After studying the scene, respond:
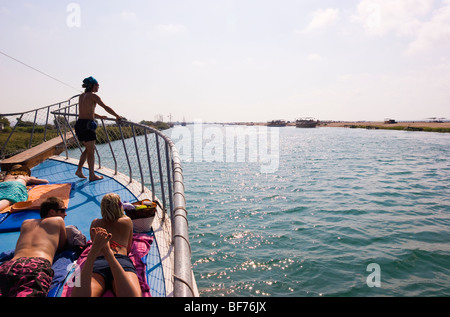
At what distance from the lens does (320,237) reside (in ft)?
22.9

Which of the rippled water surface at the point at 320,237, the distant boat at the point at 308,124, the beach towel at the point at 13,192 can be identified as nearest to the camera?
the beach towel at the point at 13,192

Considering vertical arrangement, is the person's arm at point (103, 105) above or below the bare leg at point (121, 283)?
above

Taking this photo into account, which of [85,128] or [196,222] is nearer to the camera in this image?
[85,128]

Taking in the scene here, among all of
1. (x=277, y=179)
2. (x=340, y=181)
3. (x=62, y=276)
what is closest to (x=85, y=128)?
(x=62, y=276)

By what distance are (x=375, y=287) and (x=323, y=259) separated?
112 centimetres

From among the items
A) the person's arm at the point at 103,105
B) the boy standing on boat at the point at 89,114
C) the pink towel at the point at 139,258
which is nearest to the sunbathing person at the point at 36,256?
the pink towel at the point at 139,258

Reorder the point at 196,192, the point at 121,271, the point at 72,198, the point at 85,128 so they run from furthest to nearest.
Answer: the point at 196,192
the point at 85,128
the point at 72,198
the point at 121,271

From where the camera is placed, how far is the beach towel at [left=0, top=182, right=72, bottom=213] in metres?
4.26

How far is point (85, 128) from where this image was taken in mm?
5590

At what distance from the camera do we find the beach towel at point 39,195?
168 inches

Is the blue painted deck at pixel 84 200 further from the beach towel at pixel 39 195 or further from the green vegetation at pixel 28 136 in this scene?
the green vegetation at pixel 28 136

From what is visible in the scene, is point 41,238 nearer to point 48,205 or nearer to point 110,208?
point 48,205

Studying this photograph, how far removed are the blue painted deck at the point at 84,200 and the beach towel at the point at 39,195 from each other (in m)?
0.12
